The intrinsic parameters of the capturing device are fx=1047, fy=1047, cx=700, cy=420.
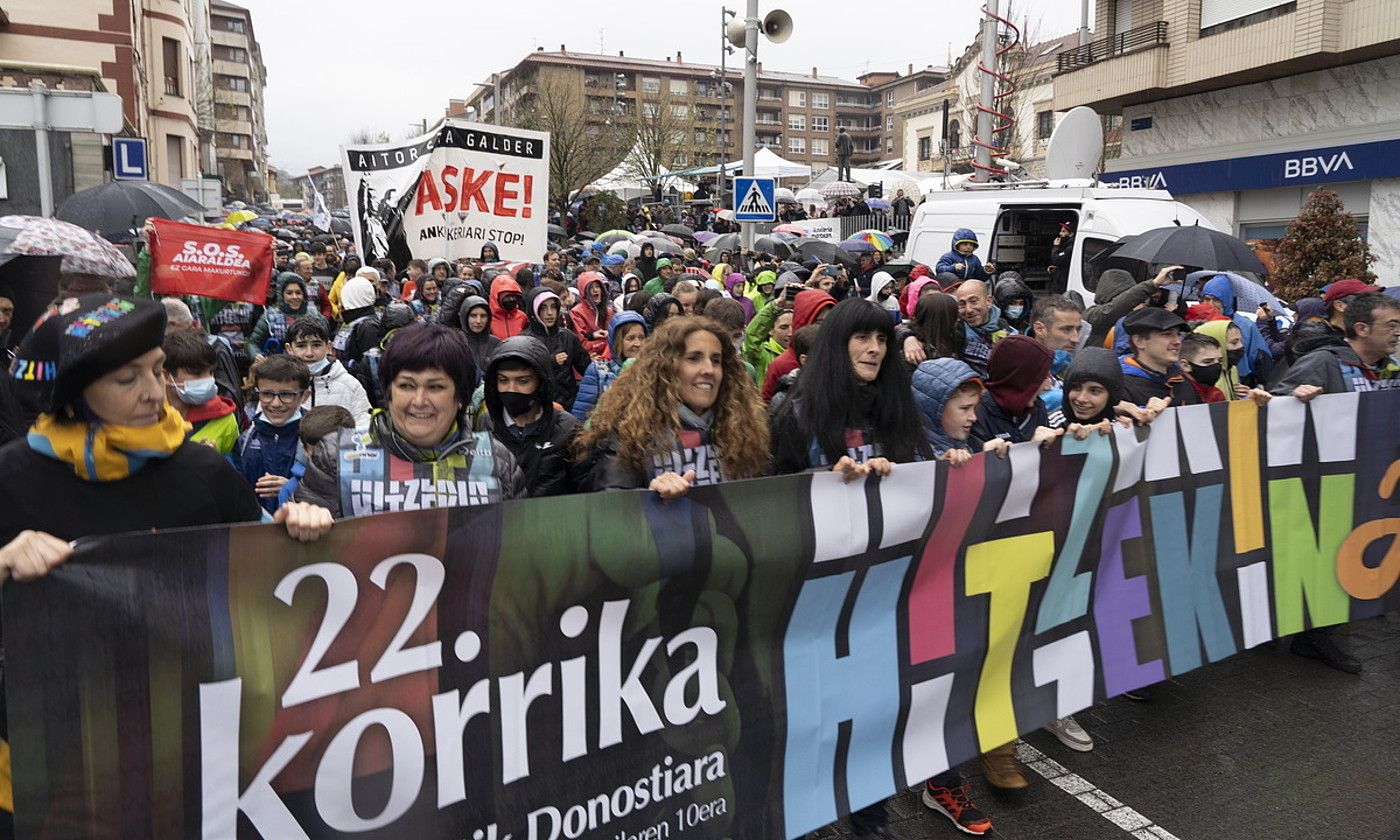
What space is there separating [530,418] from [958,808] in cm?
206

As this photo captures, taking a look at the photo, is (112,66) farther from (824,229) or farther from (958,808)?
(958,808)

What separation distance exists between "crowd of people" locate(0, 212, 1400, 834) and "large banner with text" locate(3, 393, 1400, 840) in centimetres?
16

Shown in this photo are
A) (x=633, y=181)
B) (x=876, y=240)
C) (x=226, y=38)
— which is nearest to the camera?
(x=876, y=240)

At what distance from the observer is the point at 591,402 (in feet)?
19.5

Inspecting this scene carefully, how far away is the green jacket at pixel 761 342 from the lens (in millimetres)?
7469

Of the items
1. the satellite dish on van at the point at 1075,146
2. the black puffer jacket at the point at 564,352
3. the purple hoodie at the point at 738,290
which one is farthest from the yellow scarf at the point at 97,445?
the satellite dish on van at the point at 1075,146

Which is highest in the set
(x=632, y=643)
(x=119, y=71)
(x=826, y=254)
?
(x=119, y=71)

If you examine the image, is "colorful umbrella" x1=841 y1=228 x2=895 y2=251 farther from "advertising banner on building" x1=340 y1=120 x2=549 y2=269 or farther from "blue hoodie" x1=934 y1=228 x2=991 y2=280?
"advertising banner on building" x1=340 y1=120 x2=549 y2=269

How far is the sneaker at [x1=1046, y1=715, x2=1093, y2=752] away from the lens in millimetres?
4320

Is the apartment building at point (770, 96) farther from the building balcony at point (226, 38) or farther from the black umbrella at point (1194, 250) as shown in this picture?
the black umbrella at point (1194, 250)

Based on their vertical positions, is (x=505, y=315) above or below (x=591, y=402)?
above

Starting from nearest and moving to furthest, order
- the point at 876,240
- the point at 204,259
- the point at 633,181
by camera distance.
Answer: the point at 204,259, the point at 876,240, the point at 633,181

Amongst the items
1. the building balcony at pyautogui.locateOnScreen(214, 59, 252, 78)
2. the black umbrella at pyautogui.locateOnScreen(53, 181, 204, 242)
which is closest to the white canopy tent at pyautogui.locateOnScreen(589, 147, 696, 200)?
the black umbrella at pyautogui.locateOnScreen(53, 181, 204, 242)

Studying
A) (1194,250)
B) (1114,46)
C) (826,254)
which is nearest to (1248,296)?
(1194,250)
